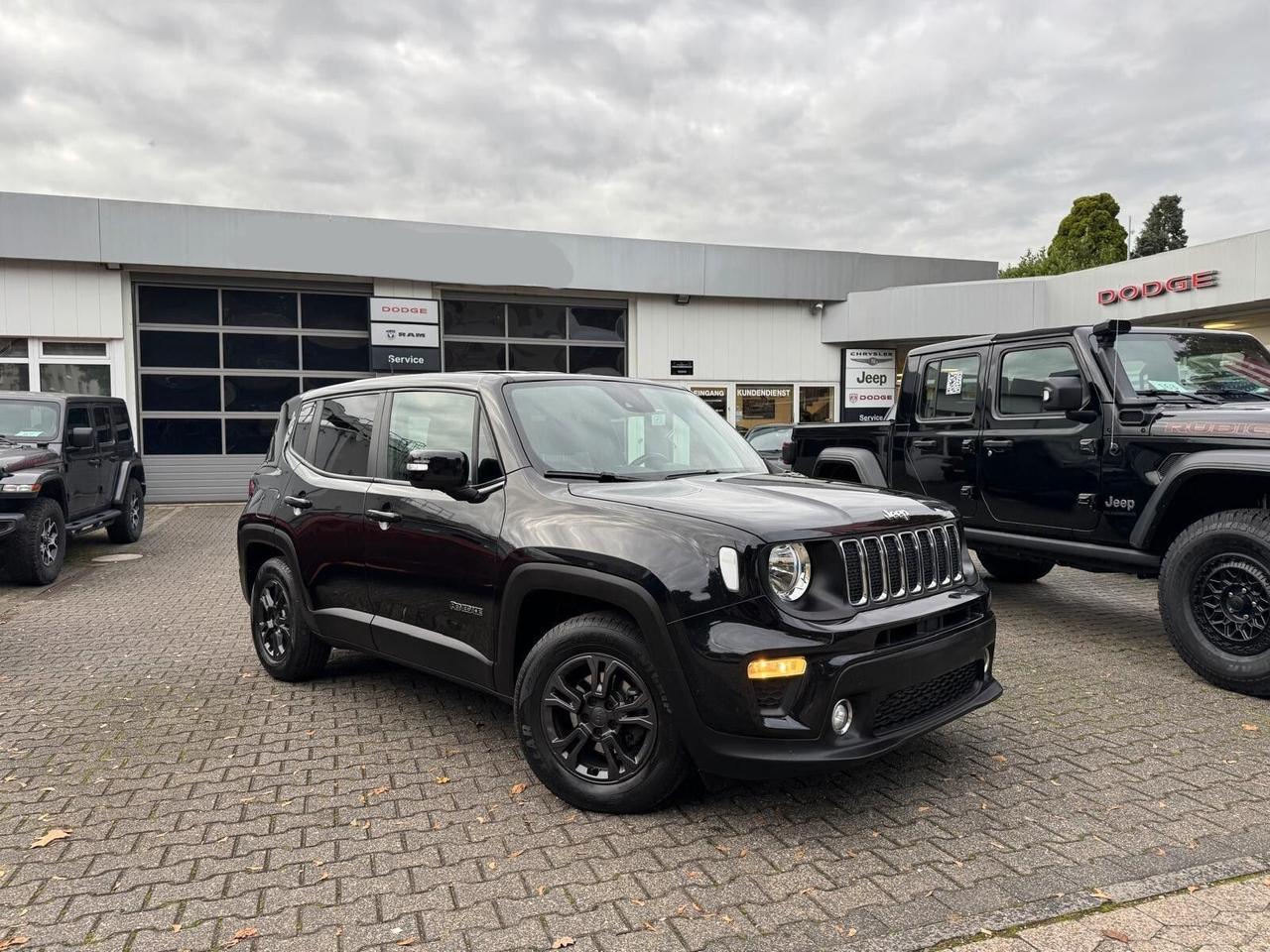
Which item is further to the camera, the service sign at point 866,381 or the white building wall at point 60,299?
the service sign at point 866,381

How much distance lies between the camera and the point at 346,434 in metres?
4.78

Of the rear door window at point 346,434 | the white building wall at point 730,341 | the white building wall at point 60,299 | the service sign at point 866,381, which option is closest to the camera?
the rear door window at point 346,434

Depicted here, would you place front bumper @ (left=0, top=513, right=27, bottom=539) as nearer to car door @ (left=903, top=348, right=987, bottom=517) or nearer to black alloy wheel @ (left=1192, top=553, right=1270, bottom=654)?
car door @ (left=903, top=348, right=987, bottom=517)

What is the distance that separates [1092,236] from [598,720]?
5254cm

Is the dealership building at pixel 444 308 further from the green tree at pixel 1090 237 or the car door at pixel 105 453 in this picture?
the green tree at pixel 1090 237

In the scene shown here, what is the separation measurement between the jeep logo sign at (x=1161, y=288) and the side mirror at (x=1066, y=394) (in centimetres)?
1196

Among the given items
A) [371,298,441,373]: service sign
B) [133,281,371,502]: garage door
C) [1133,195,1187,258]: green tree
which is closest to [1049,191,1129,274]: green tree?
[1133,195,1187,258]: green tree

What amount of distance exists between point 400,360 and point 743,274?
7.98m

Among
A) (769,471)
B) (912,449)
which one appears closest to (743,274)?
(912,449)

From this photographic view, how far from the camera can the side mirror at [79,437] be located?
9750 mm

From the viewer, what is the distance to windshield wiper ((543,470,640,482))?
373cm

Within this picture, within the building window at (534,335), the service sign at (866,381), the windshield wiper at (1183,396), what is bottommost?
the windshield wiper at (1183,396)

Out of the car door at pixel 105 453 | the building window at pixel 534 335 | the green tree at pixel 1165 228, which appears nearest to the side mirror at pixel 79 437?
the car door at pixel 105 453

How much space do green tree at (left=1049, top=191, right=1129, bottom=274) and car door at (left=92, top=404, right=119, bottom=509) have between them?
4705 cm
